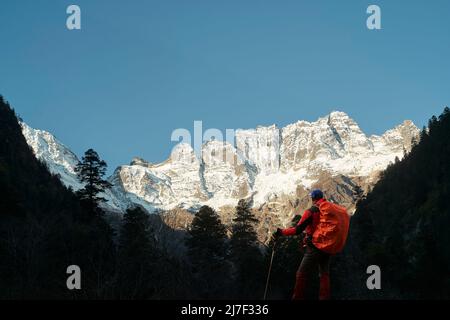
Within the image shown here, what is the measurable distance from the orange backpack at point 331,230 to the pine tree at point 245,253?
29.2m

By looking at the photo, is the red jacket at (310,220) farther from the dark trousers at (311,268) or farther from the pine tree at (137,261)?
the pine tree at (137,261)

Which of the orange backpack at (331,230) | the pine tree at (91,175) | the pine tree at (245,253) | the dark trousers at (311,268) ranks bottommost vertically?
the dark trousers at (311,268)

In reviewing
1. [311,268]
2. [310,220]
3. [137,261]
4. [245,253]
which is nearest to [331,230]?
[310,220]

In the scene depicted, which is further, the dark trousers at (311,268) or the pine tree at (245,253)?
the pine tree at (245,253)

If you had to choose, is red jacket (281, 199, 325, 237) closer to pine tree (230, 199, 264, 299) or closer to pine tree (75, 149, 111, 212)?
pine tree (230, 199, 264, 299)

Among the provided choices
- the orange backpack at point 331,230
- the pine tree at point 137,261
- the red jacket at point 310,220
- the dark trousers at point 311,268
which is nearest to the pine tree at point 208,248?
the pine tree at point 137,261

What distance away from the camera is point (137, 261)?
27453mm

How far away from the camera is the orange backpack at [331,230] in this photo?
9.83 metres

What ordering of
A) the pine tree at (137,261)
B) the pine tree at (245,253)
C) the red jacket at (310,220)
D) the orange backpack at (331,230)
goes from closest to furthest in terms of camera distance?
the orange backpack at (331,230) < the red jacket at (310,220) < the pine tree at (137,261) < the pine tree at (245,253)

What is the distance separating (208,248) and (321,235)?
Result: 39568mm

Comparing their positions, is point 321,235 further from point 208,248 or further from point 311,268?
point 208,248
